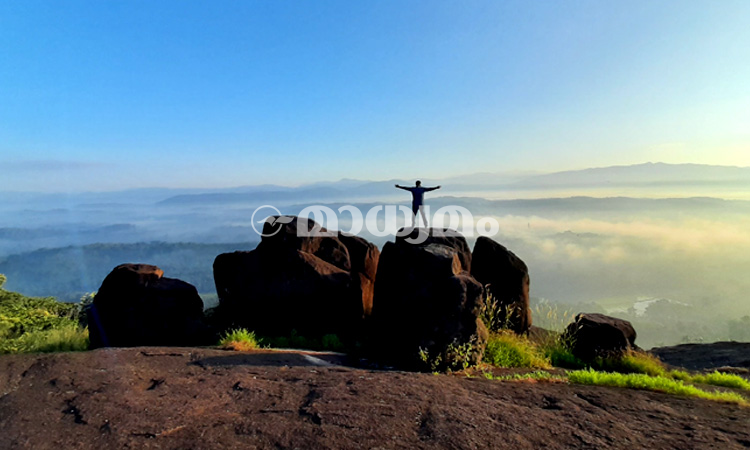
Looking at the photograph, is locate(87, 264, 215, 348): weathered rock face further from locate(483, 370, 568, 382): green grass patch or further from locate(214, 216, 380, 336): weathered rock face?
locate(483, 370, 568, 382): green grass patch

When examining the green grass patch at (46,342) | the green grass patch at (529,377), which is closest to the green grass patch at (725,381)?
the green grass patch at (529,377)

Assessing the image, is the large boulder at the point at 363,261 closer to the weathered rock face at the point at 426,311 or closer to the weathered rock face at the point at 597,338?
the weathered rock face at the point at 426,311

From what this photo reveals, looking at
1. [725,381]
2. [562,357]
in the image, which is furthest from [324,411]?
[725,381]

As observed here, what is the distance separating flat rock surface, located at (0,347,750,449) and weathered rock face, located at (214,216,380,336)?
505 cm

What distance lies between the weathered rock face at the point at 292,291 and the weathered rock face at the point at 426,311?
275 cm

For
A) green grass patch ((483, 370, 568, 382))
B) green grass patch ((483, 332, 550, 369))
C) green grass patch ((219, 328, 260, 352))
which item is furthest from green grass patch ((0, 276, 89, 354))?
green grass patch ((483, 332, 550, 369))

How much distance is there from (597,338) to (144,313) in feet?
36.7

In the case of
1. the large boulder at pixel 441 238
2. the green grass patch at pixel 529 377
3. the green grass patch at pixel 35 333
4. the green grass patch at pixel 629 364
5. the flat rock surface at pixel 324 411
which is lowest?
the green grass patch at pixel 629 364

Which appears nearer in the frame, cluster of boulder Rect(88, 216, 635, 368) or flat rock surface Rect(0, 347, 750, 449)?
flat rock surface Rect(0, 347, 750, 449)

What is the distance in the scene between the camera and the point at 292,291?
11961 mm

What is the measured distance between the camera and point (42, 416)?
5008 millimetres

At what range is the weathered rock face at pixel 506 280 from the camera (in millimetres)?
11891

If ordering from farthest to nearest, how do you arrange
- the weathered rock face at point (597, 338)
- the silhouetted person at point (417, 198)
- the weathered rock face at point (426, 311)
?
the silhouetted person at point (417, 198), the weathered rock face at point (597, 338), the weathered rock face at point (426, 311)

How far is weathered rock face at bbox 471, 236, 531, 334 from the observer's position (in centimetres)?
1189
